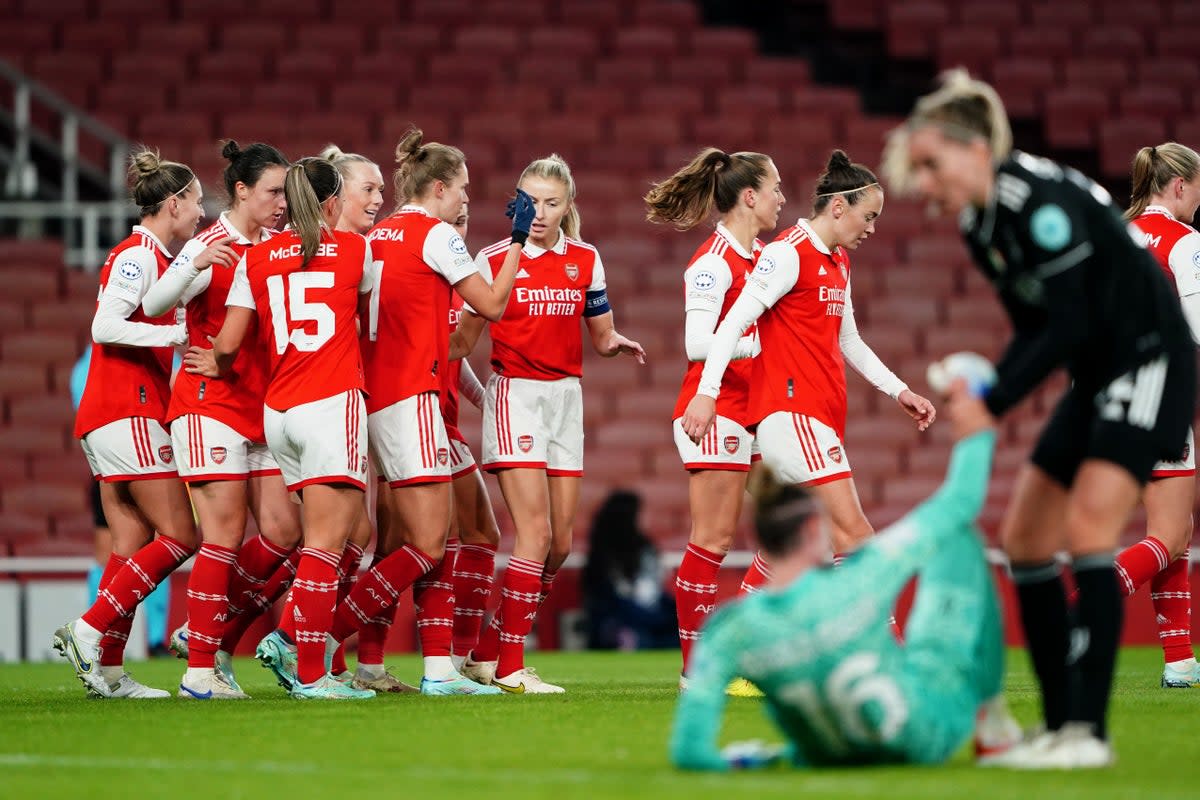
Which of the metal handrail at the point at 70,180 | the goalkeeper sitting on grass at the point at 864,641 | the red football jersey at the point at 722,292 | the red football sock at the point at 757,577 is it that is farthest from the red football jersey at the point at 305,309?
the metal handrail at the point at 70,180

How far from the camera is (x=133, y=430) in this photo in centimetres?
734

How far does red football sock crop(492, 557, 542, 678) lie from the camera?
745cm

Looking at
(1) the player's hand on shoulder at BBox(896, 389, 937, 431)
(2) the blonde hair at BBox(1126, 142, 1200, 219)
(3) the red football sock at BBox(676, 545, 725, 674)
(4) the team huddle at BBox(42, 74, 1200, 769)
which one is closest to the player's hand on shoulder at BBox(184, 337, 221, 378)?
(4) the team huddle at BBox(42, 74, 1200, 769)

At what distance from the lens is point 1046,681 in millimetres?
4582

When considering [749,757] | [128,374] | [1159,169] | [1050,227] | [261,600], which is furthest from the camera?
[1159,169]

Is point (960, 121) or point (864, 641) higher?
point (960, 121)

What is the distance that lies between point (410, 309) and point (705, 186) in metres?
1.48

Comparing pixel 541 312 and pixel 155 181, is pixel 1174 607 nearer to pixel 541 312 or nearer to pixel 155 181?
pixel 541 312

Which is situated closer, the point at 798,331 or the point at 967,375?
the point at 967,375

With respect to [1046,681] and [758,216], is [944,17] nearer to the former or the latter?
[758,216]

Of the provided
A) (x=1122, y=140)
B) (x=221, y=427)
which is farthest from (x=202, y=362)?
(x=1122, y=140)

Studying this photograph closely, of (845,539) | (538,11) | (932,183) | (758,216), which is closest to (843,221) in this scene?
(758,216)

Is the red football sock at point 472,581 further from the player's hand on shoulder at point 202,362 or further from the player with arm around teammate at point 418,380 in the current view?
the player's hand on shoulder at point 202,362

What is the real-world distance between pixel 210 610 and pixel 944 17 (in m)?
13.3
